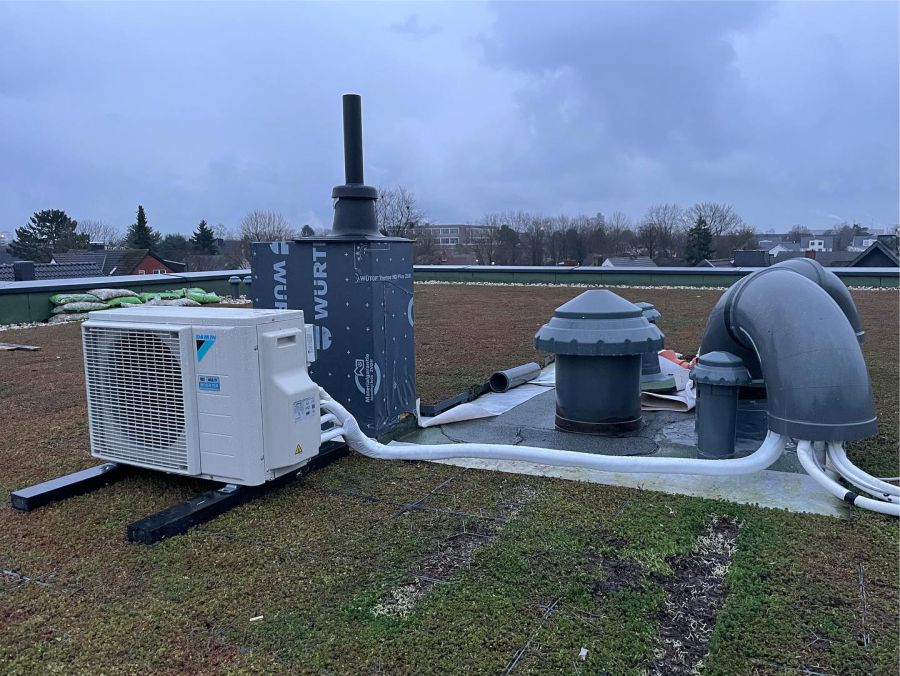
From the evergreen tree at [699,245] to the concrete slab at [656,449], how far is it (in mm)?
41941

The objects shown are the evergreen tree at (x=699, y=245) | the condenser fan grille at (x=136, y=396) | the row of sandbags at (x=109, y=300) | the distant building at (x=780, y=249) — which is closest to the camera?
the condenser fan grille at (x=136, y=396)

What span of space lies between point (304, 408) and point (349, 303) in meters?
1.10

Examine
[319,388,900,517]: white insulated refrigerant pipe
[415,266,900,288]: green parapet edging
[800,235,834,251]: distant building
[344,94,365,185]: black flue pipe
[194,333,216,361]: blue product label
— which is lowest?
[319,388,900,517]: white insulated refrigerant pipe

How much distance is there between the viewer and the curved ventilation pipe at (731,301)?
15.0ft

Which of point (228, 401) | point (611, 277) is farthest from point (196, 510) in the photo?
point (611, 277)

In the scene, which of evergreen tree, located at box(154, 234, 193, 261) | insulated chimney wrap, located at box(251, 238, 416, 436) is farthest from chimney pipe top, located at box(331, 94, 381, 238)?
evergreen tree, located at box(154, 234, 193, 261)

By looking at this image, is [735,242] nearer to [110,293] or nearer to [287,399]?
[110,293]

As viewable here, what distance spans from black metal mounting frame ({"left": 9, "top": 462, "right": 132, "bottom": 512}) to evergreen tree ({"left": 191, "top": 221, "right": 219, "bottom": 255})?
173 ft

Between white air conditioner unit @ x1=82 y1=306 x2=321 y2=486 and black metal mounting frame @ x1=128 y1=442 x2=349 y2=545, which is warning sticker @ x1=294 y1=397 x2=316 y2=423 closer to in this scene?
white air conditioner unit @ x1=82 y1=306 x2=321 y2=486

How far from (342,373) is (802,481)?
2916mm

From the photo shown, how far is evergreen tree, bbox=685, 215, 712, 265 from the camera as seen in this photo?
45188 millimetres

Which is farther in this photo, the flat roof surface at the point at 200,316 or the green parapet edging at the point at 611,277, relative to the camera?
the green parapet edging at the point at 611,277

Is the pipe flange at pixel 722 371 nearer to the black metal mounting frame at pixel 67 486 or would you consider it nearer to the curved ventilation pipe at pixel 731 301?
the curved ventilation pipe at pixel 731 301

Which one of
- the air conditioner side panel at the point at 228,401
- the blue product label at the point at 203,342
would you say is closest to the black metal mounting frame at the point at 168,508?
the air conditioner side panel at the point at 228,401
